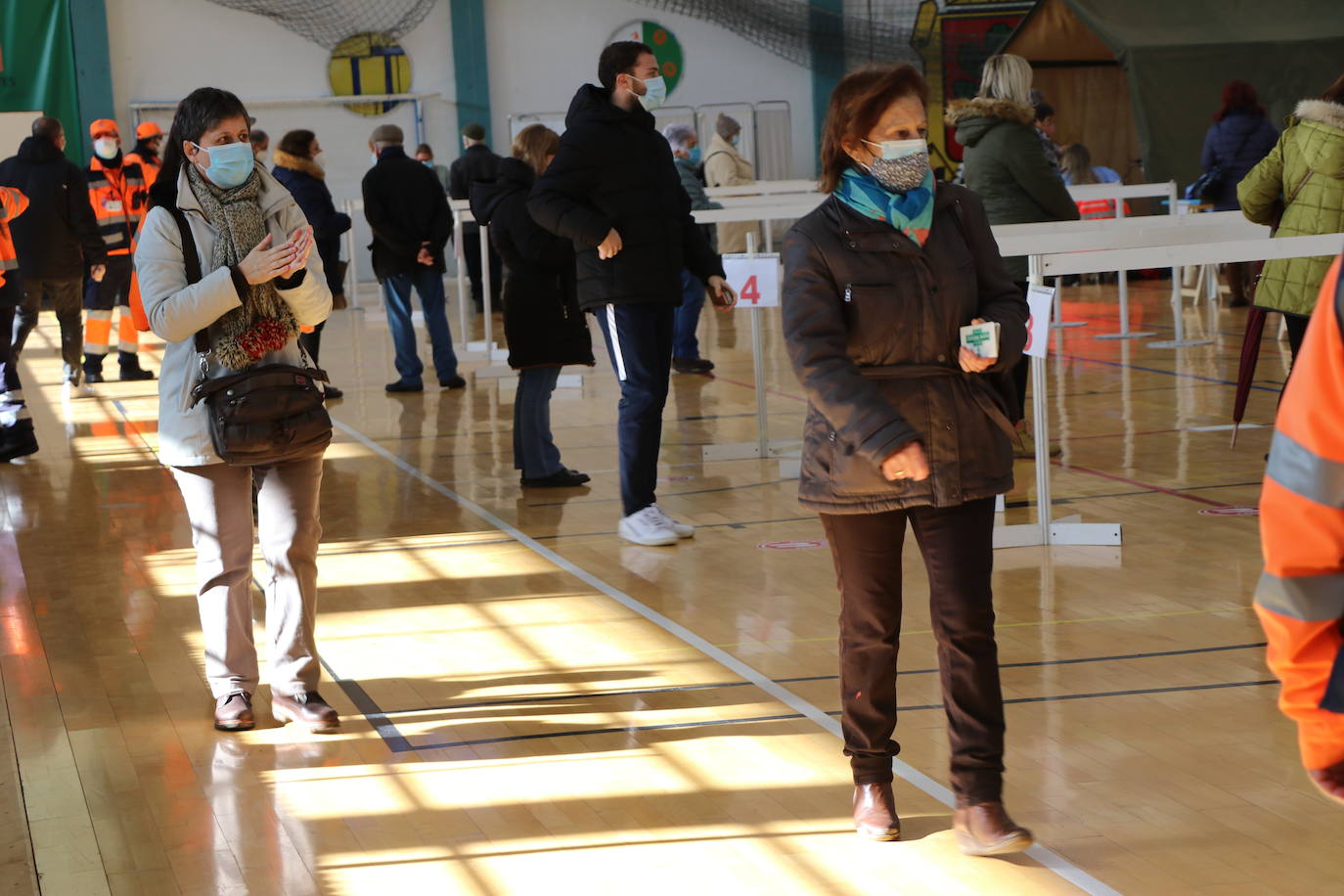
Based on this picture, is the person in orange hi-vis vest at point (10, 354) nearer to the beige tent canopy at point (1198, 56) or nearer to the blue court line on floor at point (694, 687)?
the blue court line on floor at point (694, 687)

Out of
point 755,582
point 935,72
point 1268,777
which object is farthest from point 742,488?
point 935,72

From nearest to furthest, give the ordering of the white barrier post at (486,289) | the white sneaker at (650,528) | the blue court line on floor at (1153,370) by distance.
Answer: the white sneaker at (650,528) → the blue court line on floor at (1153,370) → the white barrier post at (486,289)

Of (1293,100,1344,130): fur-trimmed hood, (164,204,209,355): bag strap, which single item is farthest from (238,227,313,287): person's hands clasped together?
(1293,100,1344,130): fur-trimmed hood

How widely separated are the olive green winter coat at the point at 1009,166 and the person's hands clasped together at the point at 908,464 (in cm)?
371

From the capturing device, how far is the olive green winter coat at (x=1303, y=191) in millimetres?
5773

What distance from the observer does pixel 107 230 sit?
422 inches

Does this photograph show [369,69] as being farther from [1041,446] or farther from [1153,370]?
[1041,446]

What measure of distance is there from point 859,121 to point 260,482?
5.64 ft

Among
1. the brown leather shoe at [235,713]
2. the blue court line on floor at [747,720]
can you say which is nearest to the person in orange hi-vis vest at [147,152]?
the brown leather shoe at [235,713]

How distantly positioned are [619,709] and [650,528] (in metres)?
1.79

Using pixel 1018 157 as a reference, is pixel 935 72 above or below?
above

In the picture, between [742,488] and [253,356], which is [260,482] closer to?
[253,356]

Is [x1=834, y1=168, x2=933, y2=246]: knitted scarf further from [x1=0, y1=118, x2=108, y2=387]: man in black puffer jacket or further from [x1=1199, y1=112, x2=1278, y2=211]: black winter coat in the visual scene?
[x1=1199, y1=112, x2=1278, y2=211]: black winter coat

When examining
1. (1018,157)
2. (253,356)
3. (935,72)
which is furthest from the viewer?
(935,72)
